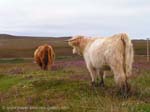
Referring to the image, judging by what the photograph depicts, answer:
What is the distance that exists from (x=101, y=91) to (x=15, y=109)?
425 cm

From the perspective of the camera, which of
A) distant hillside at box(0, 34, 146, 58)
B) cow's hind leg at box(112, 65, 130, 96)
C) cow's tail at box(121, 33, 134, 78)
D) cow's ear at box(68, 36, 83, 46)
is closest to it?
cow's hind leg at box(112, 65, 130, 96)

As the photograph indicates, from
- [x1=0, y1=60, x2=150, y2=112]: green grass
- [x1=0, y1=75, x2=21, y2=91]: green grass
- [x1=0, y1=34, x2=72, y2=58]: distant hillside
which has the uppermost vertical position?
[x1=0, y1=60, x2=150, y2=112]: green grass

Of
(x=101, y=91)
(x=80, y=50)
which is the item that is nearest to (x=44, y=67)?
(x=80, y=50)

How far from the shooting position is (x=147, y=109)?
10484mm

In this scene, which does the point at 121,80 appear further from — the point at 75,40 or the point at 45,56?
the point at 45,56

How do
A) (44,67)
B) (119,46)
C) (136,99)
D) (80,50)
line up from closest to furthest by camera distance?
(136,99)
(119,46)
(80,50)
(44,67)

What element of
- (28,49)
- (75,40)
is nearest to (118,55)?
(75,40)

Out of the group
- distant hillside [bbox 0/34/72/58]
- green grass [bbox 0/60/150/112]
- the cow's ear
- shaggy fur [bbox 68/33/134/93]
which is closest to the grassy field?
green grass [bbox 0/60/150/112]

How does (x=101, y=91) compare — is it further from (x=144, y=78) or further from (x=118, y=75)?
(x=144, y=78)

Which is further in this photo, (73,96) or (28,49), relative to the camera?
(28,49)

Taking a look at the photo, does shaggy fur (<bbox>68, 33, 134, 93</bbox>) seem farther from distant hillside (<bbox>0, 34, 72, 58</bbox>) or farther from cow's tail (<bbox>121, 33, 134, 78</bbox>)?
distant hillside (<bbox>0, 34, 72, 58</bbox>)

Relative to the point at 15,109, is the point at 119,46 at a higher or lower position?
higher

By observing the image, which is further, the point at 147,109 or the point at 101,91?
the point at 101,91

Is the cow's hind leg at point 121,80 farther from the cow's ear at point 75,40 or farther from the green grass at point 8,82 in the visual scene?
the green grass at point 8,82
